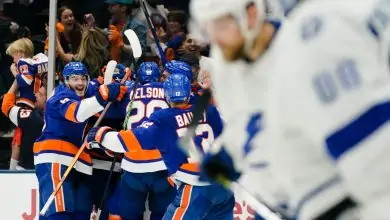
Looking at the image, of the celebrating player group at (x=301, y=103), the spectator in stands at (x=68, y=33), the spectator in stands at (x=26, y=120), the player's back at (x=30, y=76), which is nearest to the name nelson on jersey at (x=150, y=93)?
the spectator in stands at (x=26, y=120)

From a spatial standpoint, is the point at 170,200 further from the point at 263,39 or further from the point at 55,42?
the point at 263,39

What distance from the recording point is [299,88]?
2033 mm

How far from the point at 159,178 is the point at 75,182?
507 mm

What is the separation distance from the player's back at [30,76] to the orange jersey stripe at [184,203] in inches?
72.0

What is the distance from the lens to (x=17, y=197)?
694 cm

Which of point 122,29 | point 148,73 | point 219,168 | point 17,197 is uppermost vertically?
point 219,168

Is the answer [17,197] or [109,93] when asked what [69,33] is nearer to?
[17,197]

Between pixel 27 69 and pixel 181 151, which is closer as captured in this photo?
pixel 181 151

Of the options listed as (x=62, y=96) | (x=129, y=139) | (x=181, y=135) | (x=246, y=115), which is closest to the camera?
(x=246, y=115)

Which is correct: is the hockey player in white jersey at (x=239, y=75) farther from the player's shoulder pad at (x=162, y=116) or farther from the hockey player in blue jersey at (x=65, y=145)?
the hockey player in blue jersey at (x=65, y=145)

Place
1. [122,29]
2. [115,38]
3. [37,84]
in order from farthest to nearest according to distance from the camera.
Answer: [122,29] → [115,38] → [37,84]

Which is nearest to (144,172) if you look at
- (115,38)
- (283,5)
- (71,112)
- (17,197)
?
(71,112)

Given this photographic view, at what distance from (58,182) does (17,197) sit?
0.43m

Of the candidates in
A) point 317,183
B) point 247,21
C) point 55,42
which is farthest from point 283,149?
point 55,42
